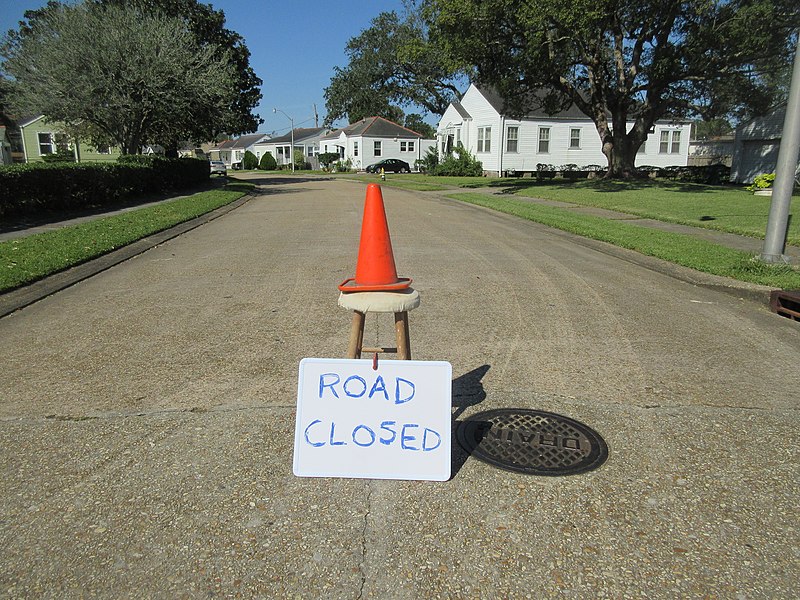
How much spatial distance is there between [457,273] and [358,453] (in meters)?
5.28

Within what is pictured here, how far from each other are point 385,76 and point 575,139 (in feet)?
78.1

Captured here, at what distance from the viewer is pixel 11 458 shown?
123 inches

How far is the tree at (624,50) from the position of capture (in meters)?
20.8

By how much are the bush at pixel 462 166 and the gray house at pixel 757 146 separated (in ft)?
53.4

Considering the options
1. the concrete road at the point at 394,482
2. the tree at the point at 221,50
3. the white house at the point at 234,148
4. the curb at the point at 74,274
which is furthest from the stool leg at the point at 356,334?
the white house at the point at 234,148

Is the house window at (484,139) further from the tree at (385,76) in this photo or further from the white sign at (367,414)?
the white sign at (367,414)

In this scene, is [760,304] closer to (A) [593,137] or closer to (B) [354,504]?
(B) [354,504]

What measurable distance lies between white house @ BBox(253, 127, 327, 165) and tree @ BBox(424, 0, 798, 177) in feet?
177

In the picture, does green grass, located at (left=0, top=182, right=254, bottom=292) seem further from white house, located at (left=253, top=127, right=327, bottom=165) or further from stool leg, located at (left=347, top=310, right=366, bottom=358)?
white house, located at (left=253, top=127, right=327, bottom=165)

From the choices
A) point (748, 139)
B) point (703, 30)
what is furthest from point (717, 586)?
point (748, 139)

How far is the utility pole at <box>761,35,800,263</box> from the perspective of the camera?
733cm

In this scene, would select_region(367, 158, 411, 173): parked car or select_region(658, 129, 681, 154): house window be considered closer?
select_region(658, 129, 681, 154): house window

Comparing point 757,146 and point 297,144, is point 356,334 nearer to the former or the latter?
point 757,146

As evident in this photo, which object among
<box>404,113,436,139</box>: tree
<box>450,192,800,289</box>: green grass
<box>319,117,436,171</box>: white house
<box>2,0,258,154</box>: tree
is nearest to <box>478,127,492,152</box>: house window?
<box>319,117,436,171</box>: white house
